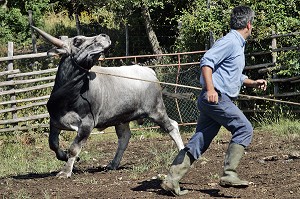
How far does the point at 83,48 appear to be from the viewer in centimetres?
960

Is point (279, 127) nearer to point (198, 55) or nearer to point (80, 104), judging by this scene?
point (198, 55)

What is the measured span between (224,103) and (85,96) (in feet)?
9.69

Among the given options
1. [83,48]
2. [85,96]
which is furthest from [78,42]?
[85,96]

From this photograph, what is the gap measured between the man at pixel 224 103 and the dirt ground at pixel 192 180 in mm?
284

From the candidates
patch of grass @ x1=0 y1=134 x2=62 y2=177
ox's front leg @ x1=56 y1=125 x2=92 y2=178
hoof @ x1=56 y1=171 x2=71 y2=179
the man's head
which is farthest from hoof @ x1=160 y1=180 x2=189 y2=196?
patch of grass @ x1=0 y1=134 x2=62 y2=177

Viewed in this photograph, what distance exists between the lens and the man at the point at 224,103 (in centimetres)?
721

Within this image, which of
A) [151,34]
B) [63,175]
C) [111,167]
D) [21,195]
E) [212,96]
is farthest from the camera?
[151,34]

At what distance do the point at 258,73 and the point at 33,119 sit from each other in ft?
15.8

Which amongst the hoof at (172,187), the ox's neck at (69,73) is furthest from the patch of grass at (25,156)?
the hoof at (172,187)

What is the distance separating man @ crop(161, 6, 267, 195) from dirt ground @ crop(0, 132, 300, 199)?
28 centimetres

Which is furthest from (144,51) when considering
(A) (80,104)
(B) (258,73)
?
(A) (80,104)

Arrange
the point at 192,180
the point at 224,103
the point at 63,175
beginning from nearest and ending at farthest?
the point at 224,103
the point at 192,180
the point at 63,175

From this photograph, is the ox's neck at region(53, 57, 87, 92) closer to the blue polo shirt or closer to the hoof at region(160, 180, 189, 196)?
the hoof at region(160, 180, 189, 196)

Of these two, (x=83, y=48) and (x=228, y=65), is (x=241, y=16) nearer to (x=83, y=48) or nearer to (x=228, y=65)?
(x=228, y=65)
